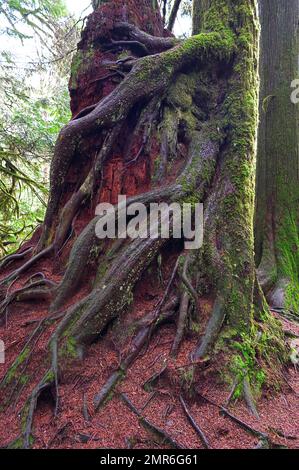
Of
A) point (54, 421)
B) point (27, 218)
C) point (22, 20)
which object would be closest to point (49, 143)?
point (27, 218)

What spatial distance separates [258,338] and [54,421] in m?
1.54

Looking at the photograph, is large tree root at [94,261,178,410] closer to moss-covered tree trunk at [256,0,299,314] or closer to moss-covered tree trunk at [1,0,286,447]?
moss-covered tree trunk at [1,0,286,447]

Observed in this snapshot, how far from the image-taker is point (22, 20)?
780 cm

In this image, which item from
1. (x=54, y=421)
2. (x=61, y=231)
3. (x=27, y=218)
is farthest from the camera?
(x=27, y=218)

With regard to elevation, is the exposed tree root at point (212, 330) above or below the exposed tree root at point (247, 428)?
above

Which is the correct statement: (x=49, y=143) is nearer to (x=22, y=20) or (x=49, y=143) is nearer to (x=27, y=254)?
(x=22, y=20)

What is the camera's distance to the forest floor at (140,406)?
2.07 m

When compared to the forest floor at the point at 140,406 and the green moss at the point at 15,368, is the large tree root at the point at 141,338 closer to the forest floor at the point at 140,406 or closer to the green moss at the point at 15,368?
the forest floor at the point at 140,406

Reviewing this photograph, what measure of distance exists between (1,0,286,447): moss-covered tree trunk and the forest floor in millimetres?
87

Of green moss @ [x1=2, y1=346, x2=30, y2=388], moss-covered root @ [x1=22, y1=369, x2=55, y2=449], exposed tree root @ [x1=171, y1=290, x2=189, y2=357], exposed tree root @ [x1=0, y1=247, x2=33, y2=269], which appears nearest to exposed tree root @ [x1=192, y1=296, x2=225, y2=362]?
exposed tree root @ [x1=171, y1=290, x2=189, y2=357]

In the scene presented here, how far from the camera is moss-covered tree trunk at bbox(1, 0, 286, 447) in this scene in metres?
2.62

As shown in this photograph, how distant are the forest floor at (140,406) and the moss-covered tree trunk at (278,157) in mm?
2302

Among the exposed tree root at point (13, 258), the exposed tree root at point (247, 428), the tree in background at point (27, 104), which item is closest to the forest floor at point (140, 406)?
the exposed tree root at point (247, 428)

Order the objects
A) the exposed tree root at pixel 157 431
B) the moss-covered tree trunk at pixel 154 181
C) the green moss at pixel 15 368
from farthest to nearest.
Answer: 1. the moss-covered tree trunk at pixel 154 181
2. the green moss at pixel 15 368
3. the exposed tree root at pixel 157 431
